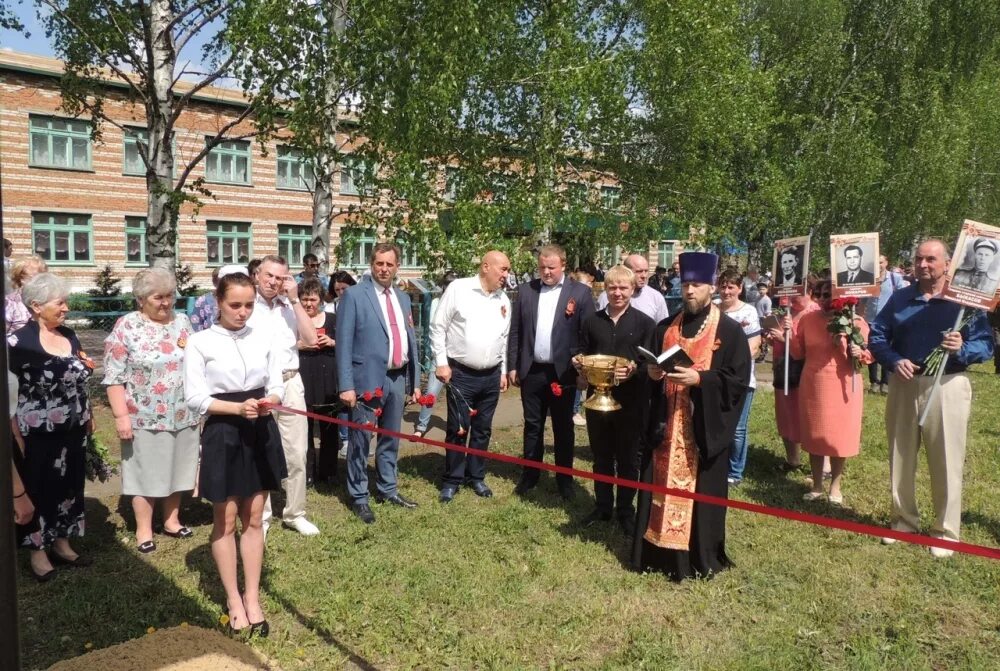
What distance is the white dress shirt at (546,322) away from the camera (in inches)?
258

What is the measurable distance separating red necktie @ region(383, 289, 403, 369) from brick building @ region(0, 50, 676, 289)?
1732cm

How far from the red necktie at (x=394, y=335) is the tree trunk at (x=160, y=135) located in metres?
4.91

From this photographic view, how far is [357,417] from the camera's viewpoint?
19.9 feet

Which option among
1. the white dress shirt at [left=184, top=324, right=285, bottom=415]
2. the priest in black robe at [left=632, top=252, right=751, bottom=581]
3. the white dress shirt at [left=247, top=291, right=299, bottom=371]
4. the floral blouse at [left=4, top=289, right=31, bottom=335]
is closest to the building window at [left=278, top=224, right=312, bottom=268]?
the floral blouse at [left=4, top=289, right=31, bottom=335]

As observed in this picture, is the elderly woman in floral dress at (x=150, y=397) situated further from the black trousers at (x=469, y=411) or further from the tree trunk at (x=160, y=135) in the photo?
the tree trunk at (x=160, y=135)

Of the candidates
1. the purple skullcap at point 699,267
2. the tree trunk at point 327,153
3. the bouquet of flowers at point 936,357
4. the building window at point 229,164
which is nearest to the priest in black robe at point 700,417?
the purple skullcap at point 699,267

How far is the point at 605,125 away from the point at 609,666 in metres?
15.0

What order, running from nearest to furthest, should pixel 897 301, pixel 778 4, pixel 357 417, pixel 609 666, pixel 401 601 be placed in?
1. pixel 609 666
2. pixel 401 601
3. pixel 897 301
4. pixel 357 417
5. pixel 778 4

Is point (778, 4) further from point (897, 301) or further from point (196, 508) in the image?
point (196, 508)

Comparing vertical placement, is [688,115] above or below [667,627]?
above

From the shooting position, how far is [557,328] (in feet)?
21.4

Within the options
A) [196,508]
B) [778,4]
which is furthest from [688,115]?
[196,508]

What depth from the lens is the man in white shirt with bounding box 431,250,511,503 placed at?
6480mm

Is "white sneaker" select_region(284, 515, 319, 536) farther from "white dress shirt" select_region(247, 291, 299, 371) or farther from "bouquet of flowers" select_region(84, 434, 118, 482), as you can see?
"bouquet of flowers" select_region(84, 434, 118, 482)
